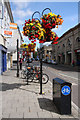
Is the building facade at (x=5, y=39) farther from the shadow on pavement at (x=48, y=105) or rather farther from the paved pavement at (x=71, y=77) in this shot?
the shadow on pavement at (x=48, y=105)

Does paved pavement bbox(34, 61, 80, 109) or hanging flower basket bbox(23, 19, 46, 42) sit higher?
hanging flower basket bbox(23, 19, 46, 42)

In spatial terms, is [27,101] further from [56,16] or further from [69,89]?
[56,16]

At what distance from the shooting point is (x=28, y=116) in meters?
3.58

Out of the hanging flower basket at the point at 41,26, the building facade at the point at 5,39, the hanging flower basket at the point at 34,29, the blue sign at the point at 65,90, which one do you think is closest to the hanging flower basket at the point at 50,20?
the hanging flower basket at the point at 41,26

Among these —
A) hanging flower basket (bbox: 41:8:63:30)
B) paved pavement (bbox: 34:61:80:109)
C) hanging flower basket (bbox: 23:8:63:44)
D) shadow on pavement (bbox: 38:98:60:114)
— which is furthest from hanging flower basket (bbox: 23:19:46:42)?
paved pavement (bbox: 34:61:80:109)

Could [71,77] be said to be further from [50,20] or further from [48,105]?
[48,105]

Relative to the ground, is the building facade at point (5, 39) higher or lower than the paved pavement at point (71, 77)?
higher

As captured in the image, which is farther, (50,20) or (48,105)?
(50,20)

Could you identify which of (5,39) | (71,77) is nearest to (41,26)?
(71,77)

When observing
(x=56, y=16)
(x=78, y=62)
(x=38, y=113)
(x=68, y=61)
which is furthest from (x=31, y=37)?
(x=68, y=61)

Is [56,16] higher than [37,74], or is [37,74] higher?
[56,16]

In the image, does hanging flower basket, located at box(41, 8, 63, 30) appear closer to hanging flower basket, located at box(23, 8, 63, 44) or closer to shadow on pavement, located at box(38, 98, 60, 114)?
hanging flower basket, located at box(23, 8, 63, 44)

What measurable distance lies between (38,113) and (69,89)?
1.15 m

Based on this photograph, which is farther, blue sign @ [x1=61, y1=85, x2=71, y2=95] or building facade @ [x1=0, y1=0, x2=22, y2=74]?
building facade @ [x1=0, y1=0, x2=22, y2=74]
